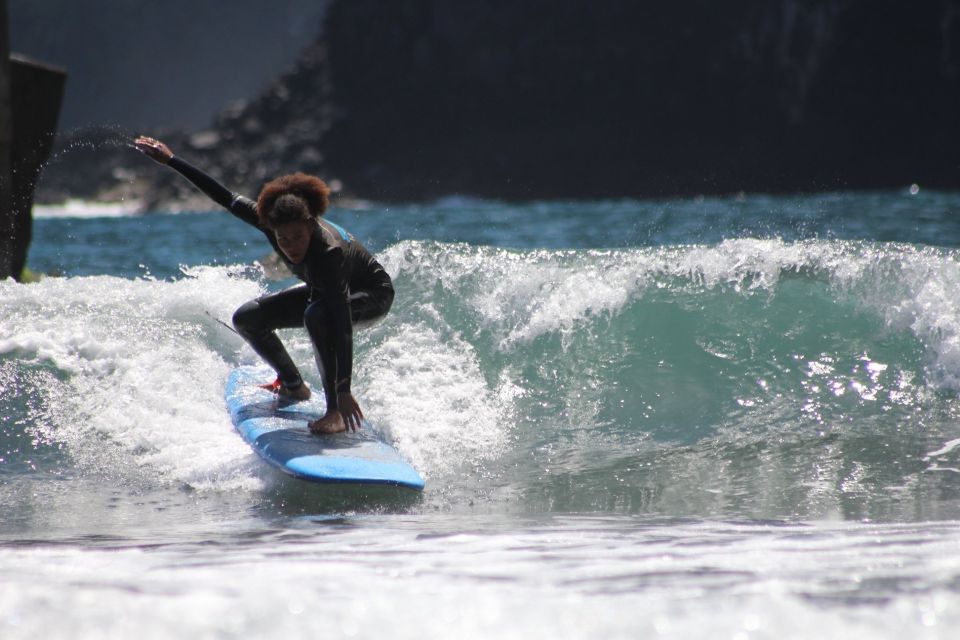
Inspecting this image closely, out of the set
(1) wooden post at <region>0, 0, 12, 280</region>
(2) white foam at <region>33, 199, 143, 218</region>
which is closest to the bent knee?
(1) wooden post at <region>0, 0, 12, 280</region>

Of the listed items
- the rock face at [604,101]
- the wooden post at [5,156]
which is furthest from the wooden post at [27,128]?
the rock face at [604,101]

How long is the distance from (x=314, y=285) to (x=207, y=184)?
0.84 metres

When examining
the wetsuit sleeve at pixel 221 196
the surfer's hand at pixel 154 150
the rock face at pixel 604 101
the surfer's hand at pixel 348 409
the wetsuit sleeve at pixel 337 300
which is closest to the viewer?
the wetsuit sleeve at pixel 337 300

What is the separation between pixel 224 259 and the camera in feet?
60.4

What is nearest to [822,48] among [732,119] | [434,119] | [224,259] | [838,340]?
[732,119]

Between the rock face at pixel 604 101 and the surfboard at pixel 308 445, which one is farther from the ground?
the rock face at pixel 604 101

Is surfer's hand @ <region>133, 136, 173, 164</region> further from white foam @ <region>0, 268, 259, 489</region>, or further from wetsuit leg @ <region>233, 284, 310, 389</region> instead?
white foam @ <region>0, 268, 259, 489</region>

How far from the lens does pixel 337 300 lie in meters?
4.41

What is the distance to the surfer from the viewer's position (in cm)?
429

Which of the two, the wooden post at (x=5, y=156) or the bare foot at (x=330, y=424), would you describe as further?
the wooden post at (x=5, y=156)

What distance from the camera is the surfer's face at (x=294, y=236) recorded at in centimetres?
422

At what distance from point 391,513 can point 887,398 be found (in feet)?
9.73

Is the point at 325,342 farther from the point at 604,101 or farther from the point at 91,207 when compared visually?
the point at 604,101

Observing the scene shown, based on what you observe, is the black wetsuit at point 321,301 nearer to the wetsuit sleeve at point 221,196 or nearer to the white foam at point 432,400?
the wetsuit sleeve at point 221,196
